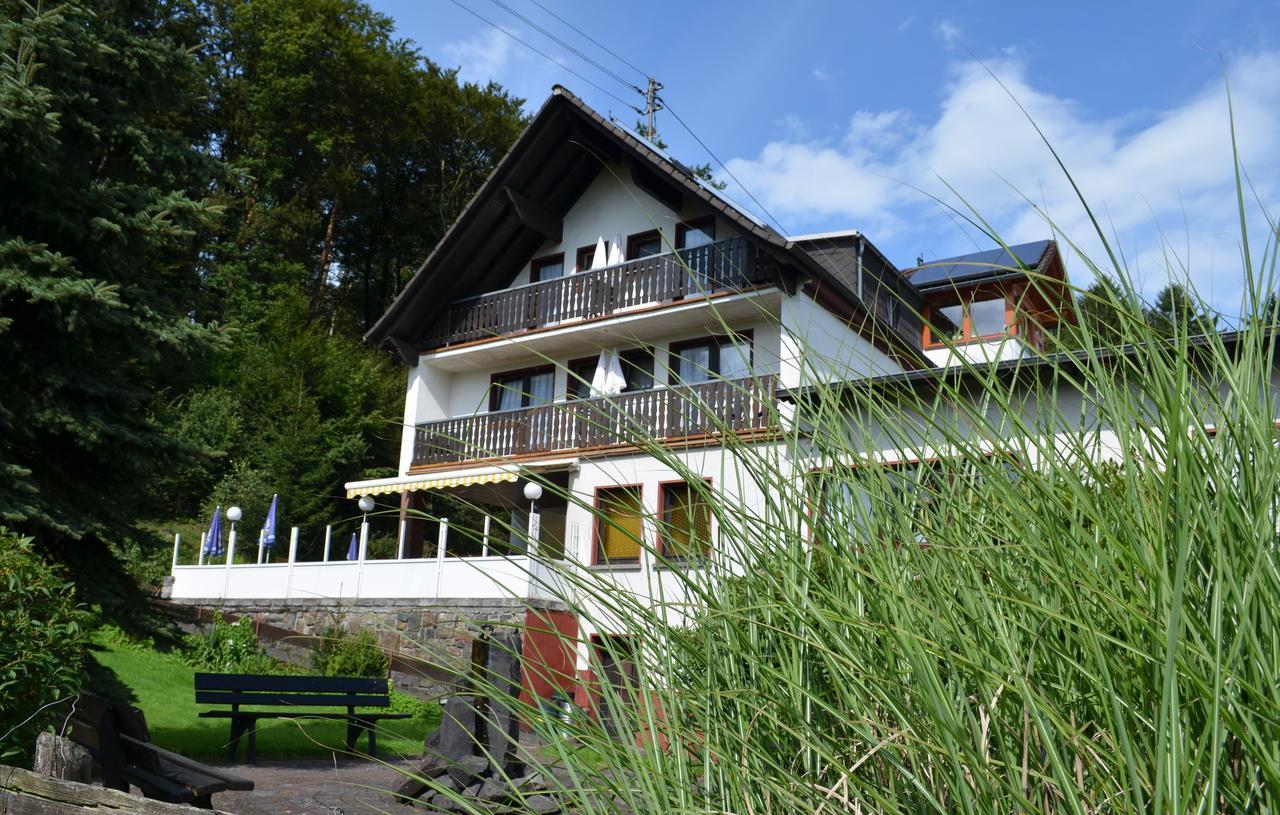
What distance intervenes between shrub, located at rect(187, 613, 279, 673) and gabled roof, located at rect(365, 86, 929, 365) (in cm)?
624

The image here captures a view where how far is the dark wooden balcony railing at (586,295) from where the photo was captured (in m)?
19.0

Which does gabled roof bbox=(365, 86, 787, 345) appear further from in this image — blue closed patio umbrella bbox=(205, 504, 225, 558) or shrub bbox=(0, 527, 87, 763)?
shrub bbox=(0, 527, 87, 763)

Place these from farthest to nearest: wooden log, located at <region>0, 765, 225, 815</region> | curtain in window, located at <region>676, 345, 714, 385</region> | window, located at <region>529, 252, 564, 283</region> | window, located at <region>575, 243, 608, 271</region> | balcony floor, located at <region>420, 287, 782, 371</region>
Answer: window, located at <region>529, 252, 564, 283</region> → window, located at <region>575, 243, 608, 271</region> → balcony floor, located at <region>420, 287, 782, 371</region> → curtain in window, located at <region>676, 345, 714, 385</region> → wooden log, located at <region>0, 765, 225, 815</region>

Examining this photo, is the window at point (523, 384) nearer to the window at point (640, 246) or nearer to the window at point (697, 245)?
the window at point (640, 246)

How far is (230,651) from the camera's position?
17875mm

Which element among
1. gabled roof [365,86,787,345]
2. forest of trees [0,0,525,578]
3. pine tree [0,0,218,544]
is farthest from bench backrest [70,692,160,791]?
gabled roof [365,86,787,345]

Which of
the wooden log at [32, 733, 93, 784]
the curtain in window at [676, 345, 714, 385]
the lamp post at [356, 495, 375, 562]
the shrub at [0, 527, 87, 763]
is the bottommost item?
the wooden log at [32, 733, 93, 784]

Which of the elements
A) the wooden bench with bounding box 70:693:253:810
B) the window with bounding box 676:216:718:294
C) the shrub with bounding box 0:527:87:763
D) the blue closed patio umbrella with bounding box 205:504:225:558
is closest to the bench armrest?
the wooden bench with bounding box 70:693:253:810

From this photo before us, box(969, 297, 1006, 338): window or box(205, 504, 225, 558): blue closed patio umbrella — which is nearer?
box(969, 297, 1006, 338): window

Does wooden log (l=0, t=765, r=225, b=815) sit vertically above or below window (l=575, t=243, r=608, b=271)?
below

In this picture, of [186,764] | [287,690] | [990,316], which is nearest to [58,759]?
[186,764]

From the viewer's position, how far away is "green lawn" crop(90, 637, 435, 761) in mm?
11039

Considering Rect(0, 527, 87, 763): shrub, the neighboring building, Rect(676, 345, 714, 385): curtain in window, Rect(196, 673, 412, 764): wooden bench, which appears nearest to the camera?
Rect(0, 527, 87, 763): shrub

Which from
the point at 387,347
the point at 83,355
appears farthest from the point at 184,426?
the point at 83,355
